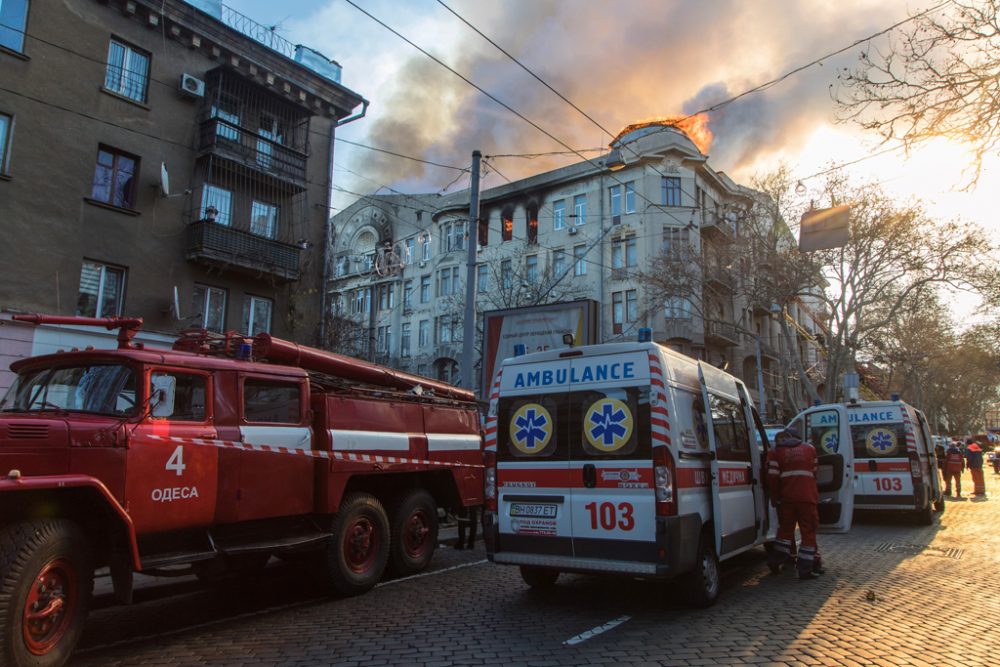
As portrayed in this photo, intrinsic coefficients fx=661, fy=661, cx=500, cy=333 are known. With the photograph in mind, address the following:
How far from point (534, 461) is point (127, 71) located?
1694cm

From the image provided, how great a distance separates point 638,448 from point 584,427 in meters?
0.64

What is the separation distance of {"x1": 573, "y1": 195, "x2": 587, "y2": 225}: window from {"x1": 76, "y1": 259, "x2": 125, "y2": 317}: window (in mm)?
27419

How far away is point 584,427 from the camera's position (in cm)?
675

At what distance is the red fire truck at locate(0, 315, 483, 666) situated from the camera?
15.6 feet

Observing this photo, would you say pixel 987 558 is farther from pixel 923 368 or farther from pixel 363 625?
pixel 923 368

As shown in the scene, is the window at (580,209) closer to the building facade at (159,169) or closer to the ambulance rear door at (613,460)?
the building facade at (159,169)

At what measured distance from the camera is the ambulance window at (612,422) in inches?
251

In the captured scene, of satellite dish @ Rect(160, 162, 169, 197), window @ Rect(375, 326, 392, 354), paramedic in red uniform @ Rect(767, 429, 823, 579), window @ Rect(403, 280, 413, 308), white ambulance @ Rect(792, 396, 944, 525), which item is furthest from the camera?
window @ Rect(375, 326, 392, 354)

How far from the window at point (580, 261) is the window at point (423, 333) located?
1230cm

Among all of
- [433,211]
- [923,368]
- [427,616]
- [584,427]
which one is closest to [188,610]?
[427,616]

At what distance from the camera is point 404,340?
4838cm

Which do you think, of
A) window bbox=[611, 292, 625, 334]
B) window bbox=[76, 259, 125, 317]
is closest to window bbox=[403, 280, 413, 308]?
window bbox=[611, 292, 625, 334]

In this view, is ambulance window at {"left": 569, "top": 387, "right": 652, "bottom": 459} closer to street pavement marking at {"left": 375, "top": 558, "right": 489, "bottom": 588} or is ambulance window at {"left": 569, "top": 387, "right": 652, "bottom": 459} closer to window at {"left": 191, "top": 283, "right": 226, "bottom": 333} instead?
street pavement marking at {"left": 375, "top": 558, "right": 489, "bottom": 588}

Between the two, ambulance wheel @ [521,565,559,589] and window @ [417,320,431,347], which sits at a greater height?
window @ [417,320,431,347]
